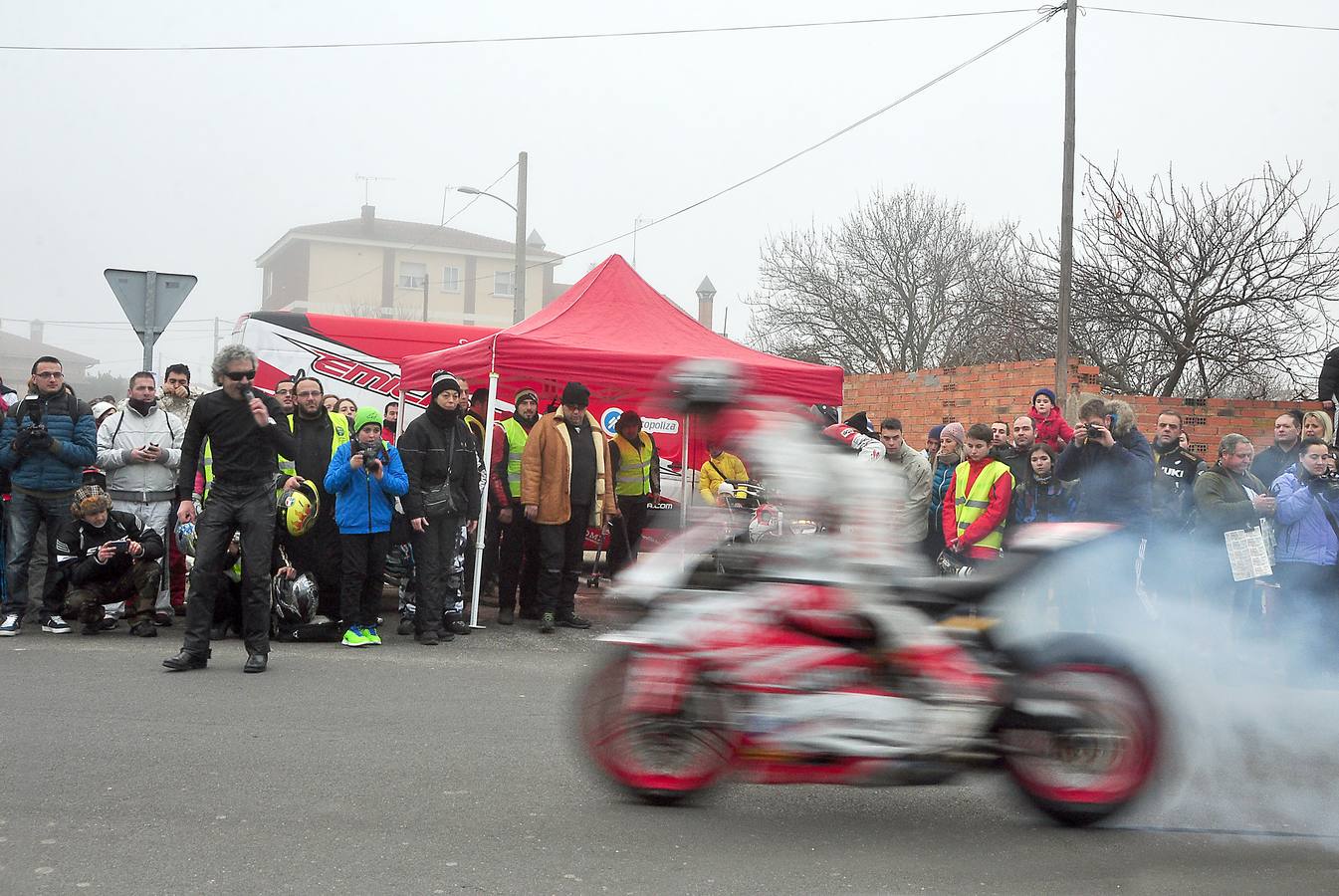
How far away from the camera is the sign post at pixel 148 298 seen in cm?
1185

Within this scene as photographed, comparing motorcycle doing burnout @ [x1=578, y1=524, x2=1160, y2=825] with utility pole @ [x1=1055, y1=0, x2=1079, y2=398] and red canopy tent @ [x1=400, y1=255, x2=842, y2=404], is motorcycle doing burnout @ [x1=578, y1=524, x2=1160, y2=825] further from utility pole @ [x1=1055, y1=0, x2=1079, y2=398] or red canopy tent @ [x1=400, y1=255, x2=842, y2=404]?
utility pole @ [x1=1055, y1=0, x2=1079, y2=398]

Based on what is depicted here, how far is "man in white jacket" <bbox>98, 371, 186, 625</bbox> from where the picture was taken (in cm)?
971

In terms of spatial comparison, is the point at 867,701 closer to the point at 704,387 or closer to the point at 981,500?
the point at 704,387

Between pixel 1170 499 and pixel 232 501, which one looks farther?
pixel 1170 499

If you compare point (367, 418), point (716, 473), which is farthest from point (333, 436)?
point (716, 473)

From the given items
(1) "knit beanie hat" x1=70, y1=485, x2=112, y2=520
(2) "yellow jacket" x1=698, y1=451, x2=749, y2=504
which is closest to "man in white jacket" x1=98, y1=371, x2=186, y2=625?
(1) "knit beanie hat" x1=70, y1=485, x2=112, y2=520

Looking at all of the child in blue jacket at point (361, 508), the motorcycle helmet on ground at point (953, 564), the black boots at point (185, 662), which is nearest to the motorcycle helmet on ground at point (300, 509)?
the child in blue jacket at point (361, 508)

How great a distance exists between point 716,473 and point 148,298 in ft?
24.4

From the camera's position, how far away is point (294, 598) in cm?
944

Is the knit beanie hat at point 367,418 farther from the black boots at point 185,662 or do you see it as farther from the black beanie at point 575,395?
the black boots at point 185,662

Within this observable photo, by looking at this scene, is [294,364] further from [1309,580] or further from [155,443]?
[1309,580]

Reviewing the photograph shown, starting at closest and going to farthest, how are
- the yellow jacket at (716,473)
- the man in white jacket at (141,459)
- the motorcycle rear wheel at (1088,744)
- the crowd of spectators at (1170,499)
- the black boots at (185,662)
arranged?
1. the motorcycle rear wheel at (1088,744)
2. the yellow jacket at (716,473)
3. the black boots at (185,662)
4. the crowd of spectators at (1170,499)
5. the man in white jacket at (141,459)

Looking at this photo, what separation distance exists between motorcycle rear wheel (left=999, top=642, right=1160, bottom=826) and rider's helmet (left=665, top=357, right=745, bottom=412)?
1.60 metres

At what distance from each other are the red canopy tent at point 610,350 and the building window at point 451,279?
188 ft
